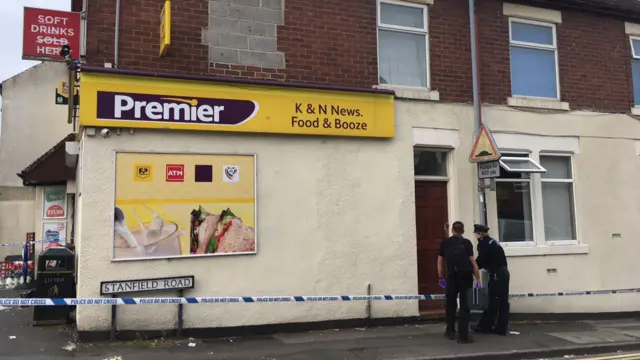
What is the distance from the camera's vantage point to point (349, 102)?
28.6 feet

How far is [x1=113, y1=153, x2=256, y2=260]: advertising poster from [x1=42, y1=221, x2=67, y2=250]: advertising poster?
9.51 metres

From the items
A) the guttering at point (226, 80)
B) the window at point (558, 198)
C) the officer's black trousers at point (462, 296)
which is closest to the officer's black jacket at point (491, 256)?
the officer's black trousers at point (462, 296)

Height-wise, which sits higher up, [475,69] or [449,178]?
[475,69]

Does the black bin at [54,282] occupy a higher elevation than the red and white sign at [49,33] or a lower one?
lower

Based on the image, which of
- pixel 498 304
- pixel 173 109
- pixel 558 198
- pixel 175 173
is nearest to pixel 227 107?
pixel 173 109

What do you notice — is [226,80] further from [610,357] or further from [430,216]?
[610,357]

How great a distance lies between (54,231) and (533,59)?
14.1 meters

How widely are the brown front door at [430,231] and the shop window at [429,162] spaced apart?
0.20 m

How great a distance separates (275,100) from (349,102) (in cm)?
131

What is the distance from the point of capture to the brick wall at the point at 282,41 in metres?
7.66

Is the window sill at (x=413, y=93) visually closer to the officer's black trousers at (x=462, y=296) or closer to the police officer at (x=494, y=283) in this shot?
the police officer at (x=494, y=283)

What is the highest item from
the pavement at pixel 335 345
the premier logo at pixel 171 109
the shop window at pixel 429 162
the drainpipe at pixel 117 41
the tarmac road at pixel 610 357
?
the drainpipe at pixel 117 41

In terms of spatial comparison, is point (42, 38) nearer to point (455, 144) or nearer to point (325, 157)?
point (325, 157)

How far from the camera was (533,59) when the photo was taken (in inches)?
422
